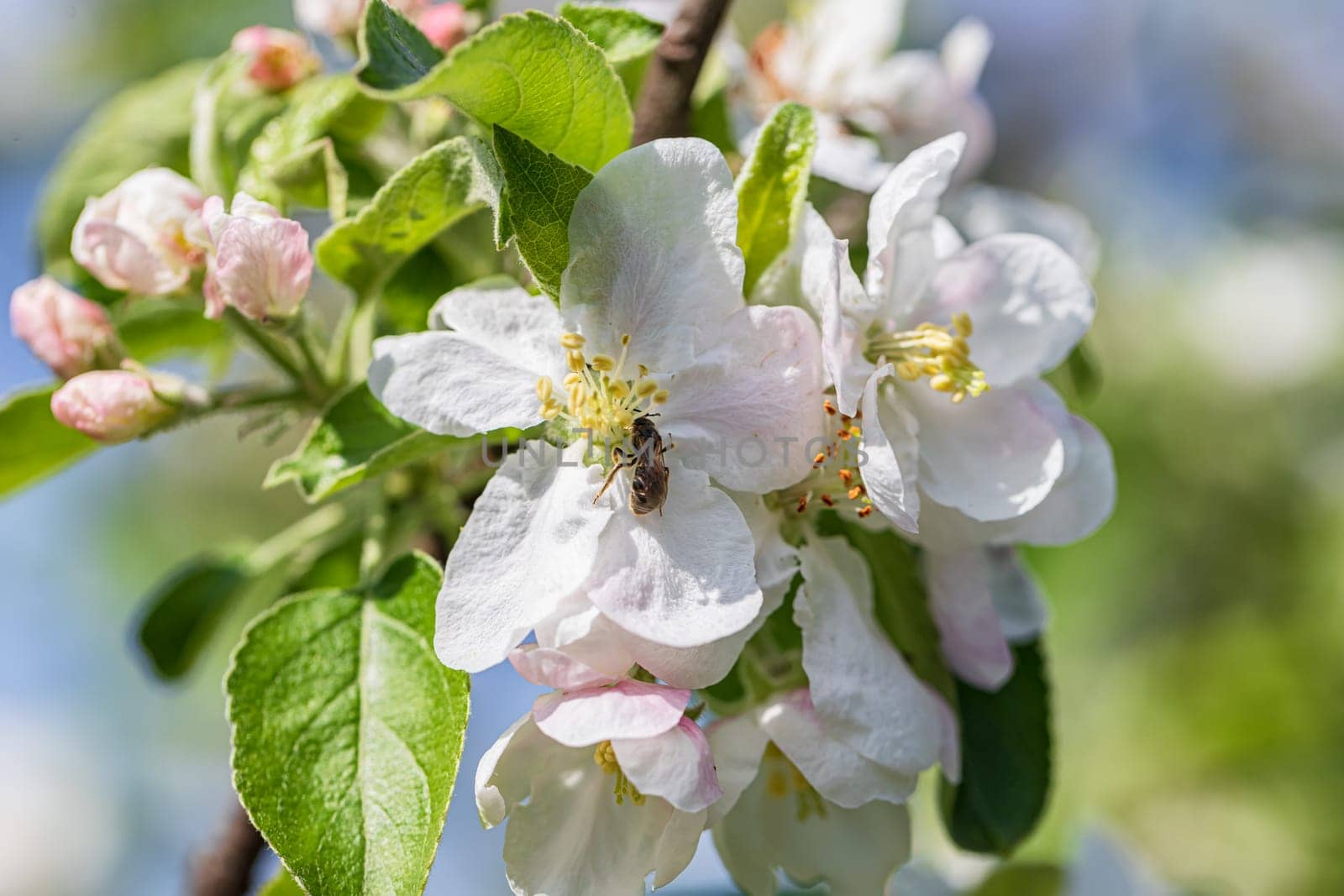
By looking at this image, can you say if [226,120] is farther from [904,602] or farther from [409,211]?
[904,602]

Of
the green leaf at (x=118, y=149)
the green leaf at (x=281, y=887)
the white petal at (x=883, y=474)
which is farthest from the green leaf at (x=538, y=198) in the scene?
the green leaf at (x=118, y=149)

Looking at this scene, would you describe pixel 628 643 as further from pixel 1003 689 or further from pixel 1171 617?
pixel 1171 617

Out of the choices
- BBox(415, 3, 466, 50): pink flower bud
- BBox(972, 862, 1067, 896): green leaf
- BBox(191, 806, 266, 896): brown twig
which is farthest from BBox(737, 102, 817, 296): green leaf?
BBox(972, 862, 1067, 896): green leaf

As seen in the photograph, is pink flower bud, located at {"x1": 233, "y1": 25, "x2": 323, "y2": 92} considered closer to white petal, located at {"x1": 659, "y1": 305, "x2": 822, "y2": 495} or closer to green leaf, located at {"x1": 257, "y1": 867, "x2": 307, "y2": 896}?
white petal, located at {"x1": 659, "y1": 305, "x2": 822, "y2": 495}

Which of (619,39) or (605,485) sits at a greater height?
(619,39)

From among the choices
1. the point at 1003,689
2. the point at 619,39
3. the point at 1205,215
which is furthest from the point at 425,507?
the point at 1205,215

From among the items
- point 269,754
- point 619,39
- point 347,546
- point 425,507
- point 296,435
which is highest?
point 619,39
